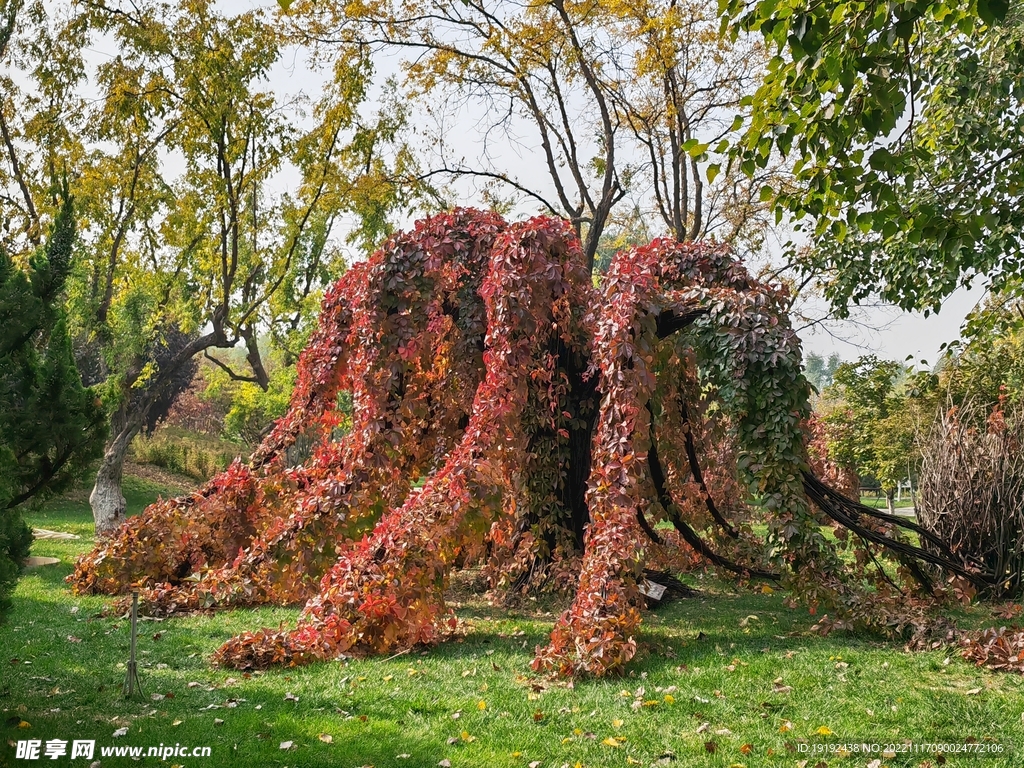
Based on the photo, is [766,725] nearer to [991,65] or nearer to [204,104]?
[991,65]

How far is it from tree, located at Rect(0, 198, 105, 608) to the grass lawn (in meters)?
1.09

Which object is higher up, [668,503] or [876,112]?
[876,112]

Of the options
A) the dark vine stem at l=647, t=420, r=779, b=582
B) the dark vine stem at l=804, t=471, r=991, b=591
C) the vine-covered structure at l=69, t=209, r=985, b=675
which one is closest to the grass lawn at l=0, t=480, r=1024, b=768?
the vine-covered structure at l=69, t=209, r=985, b=675

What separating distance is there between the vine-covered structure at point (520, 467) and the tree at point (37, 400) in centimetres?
162

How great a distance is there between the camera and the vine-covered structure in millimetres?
5621

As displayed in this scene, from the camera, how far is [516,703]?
180 inches

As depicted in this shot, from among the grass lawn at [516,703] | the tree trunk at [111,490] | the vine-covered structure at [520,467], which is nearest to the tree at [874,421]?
the vine-covered structure at [520,467]

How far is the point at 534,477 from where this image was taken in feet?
24.4

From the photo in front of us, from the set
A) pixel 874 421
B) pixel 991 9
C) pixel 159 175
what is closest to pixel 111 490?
pixel 159 175

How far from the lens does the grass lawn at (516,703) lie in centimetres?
382

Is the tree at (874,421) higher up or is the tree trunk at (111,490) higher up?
the tree at (874,421)

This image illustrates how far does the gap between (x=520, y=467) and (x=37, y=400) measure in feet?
13.0

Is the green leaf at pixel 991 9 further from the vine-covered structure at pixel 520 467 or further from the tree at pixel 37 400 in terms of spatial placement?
the tree at pixel 37 400

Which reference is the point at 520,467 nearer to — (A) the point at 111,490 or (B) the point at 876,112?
(B) the point at 876,112
